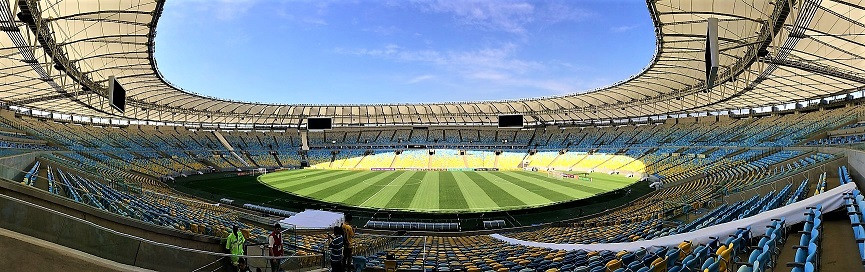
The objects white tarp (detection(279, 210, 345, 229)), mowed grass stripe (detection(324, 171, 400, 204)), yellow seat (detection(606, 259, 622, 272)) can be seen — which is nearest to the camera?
yellow seat (detection(606, 259, 622, 272))

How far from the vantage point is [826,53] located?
85.1 feet

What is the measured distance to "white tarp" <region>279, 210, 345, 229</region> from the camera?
65.3ft

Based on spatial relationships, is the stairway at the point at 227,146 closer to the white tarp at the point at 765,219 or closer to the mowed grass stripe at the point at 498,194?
the mowed grass stripe at the point at 498,194

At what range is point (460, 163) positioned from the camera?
63875mm

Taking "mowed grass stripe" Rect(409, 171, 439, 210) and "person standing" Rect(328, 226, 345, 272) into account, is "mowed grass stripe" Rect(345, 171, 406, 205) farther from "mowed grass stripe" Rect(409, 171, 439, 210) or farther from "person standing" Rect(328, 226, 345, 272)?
"person standing" Rect(328, 226, 345, 272)

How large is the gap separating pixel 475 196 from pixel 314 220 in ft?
49.7

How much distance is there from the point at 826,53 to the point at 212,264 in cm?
3146

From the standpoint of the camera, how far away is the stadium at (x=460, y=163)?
7559mm

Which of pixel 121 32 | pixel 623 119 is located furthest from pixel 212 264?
pixel 623 119

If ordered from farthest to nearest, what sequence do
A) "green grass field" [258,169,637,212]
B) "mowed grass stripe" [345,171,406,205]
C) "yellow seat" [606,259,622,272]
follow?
1. "mowed grass stripe" [345,171,406,205]
2. "green grass field" [258,169,637,212]
3. "yellow seat" [606,259,622,272]

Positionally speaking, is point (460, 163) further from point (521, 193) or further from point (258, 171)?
point (521, 193)

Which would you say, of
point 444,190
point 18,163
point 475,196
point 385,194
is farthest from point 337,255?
point 444,190

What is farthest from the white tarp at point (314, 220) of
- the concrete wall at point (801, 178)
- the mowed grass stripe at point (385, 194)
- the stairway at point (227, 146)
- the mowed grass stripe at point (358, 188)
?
the stairway at point (227, 146)

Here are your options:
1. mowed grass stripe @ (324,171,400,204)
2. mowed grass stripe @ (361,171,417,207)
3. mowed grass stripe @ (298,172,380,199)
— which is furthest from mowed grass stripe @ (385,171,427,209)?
mowed grass stripe @ (298,172,380,199)
